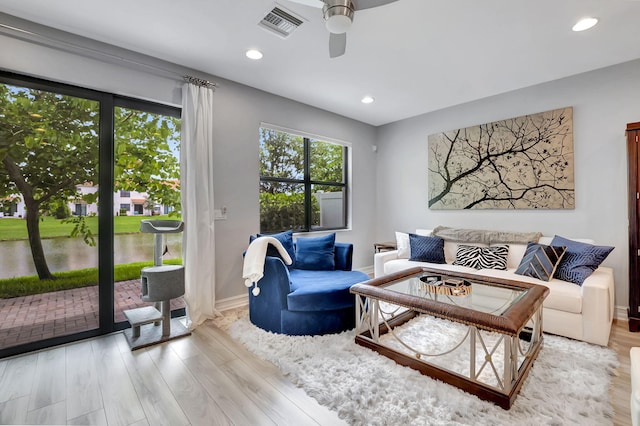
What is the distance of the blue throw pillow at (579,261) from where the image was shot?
2.56 meters

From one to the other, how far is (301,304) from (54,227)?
220 centimetres

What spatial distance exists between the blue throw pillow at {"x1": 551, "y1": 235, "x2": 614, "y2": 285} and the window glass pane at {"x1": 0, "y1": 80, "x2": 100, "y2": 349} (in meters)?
4.33

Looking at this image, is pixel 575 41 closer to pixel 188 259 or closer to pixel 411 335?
pixel 411 335

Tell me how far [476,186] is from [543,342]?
7.03 ft

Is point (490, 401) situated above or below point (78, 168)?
below

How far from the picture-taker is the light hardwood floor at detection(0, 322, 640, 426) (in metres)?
1.55

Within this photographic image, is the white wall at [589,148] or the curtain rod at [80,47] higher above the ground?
the curtain rod at [80,47]

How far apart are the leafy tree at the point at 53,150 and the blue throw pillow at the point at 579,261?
417cm

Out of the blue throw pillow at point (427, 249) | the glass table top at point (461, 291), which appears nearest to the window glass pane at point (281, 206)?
the blue throw pillow at point (427, 249)

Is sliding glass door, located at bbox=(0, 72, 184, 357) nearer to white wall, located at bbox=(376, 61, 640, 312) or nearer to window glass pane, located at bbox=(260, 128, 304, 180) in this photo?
window glass pane, located at bbox=(260, 128, 304, 180)

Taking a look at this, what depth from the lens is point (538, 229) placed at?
3439mm

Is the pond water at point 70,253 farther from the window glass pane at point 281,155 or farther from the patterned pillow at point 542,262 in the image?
the patterned pillow at point 542,262

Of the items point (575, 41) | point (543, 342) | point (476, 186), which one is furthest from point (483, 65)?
point (543, 342)

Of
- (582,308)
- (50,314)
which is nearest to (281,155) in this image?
(50,314)
